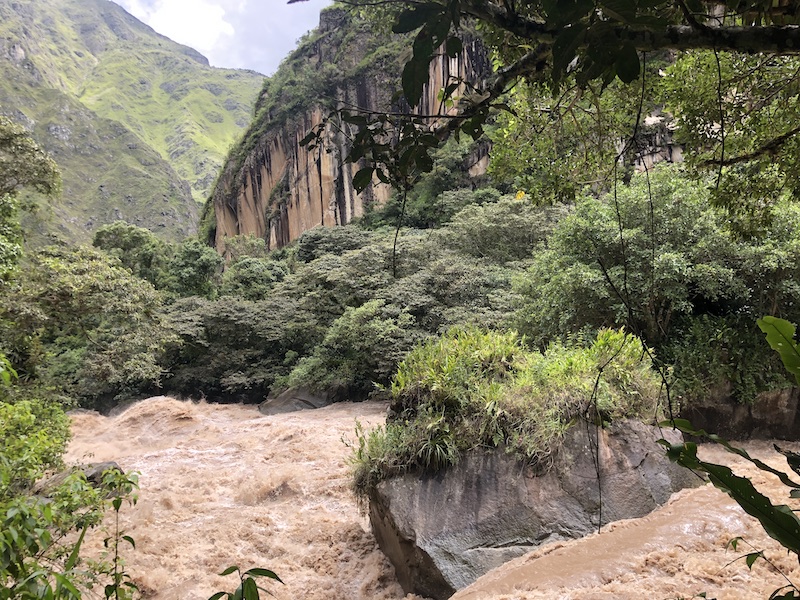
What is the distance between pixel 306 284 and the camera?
15.7 m

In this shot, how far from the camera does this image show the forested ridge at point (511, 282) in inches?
53.0

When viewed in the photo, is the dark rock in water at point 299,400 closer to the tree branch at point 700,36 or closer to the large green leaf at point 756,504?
the tree branch at point 700,36

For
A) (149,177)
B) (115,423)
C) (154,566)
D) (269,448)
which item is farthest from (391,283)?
(149,177)

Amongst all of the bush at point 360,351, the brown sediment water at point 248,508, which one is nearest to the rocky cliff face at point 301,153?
the bush at point 360,351

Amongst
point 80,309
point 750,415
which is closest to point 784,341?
point 750,415

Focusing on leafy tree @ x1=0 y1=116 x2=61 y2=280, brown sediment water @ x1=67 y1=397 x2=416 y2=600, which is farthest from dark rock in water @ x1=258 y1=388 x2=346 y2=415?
leafy tree @ x1=0 y1=116 x2=61 y2=280

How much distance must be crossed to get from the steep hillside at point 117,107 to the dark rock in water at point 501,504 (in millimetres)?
38811

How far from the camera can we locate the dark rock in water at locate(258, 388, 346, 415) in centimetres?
1312

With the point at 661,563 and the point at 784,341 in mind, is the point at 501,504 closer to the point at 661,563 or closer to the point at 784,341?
the point at 661,563

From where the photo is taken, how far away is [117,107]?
75.9 metres

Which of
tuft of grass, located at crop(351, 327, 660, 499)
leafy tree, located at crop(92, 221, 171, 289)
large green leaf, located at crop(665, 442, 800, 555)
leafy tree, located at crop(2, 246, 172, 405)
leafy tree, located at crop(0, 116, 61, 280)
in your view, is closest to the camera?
large green leaf, located at crop(665, 442, 800, 555)

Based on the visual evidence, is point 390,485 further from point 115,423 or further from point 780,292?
point 115,423

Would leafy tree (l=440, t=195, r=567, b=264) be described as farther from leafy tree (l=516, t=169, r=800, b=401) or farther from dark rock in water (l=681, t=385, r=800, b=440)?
dark rock in water (l=681, t=385, r=800, b=440)

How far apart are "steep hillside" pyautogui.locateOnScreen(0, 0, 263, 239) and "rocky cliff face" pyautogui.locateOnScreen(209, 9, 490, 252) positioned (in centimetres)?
1342
